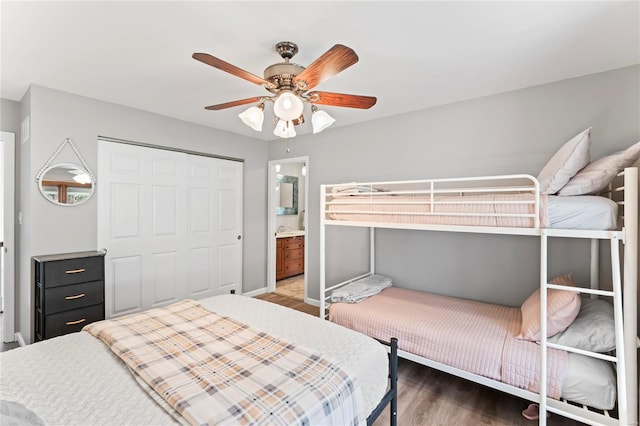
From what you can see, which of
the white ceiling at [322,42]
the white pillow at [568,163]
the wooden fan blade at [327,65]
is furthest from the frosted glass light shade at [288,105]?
the white pillow at [568,163]

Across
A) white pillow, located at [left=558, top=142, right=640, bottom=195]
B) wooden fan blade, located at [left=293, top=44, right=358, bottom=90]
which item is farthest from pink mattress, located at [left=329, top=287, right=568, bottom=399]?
wooden fan blade, located at [left=293, top=44, right=358, bottom=90]

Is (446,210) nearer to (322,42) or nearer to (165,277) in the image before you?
(322,42)

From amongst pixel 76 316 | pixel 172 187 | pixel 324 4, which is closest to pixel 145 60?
pixel 324 4

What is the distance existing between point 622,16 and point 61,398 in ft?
10.7

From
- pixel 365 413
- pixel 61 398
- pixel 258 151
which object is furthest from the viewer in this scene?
pixel 258 151

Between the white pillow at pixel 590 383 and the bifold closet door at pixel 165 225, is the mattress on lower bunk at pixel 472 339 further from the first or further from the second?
the bifold closet door at pixel 165 225

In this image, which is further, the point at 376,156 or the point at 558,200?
the point at 376,156

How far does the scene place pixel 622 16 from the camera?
5.26 feet

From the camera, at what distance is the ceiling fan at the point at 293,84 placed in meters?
1.50

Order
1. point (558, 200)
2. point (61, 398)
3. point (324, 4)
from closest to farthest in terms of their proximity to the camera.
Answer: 1. point (61, 398)
2. point (324, 4)
3. point (558, 200)

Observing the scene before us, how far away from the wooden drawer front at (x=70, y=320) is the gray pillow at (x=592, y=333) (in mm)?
3569

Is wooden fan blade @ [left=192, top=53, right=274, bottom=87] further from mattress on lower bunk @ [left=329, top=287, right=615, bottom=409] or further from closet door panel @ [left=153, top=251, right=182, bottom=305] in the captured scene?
closet door panel @ [left=153, top=251, right=182, bottom=305]

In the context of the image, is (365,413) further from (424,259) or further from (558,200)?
(424,259)

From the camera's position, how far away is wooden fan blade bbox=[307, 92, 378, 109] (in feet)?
6.18
